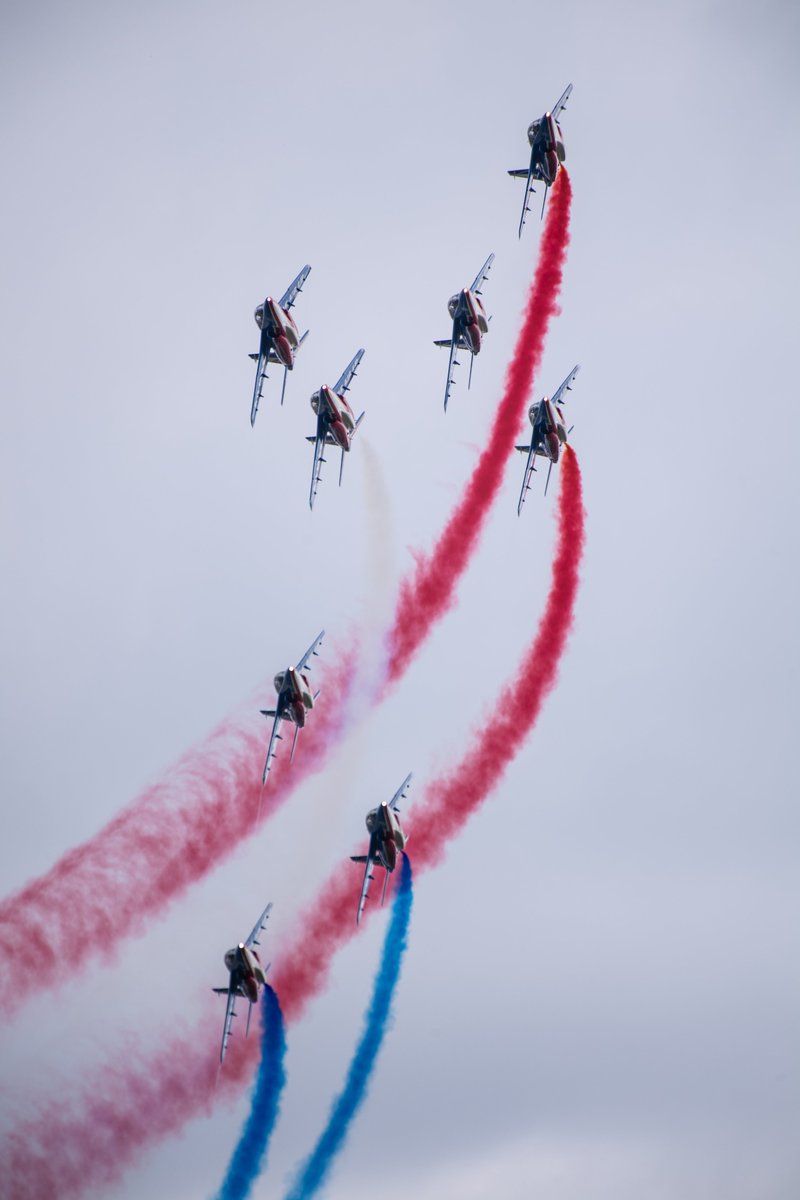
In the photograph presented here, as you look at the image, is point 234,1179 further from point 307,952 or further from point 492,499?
point 492,499

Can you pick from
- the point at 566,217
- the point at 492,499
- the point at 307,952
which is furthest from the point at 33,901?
the point at 566,217

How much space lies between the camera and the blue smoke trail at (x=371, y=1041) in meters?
71.6

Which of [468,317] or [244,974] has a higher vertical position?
[468,317]

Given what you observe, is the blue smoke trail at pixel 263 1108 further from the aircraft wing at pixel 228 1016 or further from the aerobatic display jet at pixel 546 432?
the aerobatic display jet at pixel 546 432

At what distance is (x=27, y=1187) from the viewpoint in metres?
74.6

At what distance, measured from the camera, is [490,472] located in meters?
77.1

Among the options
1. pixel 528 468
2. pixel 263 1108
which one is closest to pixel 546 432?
pixel 528 468

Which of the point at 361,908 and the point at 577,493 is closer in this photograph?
the point at 361,908

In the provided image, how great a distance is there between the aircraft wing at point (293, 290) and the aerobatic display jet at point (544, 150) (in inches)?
363

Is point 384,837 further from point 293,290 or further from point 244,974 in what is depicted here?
point 293,290

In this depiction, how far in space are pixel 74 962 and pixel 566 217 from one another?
36.1 metres

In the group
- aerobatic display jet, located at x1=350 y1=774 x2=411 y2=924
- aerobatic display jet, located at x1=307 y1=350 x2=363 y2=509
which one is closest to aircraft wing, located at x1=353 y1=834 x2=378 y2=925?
aerobatic display jet, located at x1=350 y1=774 x2=411 y2=924

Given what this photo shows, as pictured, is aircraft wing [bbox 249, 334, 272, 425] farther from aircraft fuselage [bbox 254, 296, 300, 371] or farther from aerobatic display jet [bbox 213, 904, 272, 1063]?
aerobatic display jet [bbox 213, 904, 272, 1063]

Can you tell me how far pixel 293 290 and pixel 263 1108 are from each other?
106 ft
